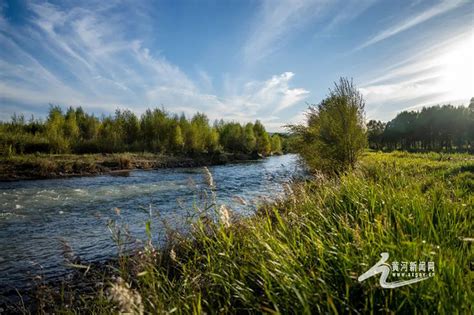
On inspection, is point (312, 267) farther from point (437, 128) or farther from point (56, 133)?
point (437, 128)

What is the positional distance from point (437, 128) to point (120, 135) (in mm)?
68472

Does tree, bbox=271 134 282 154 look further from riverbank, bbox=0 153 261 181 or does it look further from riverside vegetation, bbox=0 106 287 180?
riverbank, bbox=0 153 261 181

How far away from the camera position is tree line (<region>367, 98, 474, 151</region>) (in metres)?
56.2

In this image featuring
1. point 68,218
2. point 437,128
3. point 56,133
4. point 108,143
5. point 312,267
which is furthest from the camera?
point 437,128

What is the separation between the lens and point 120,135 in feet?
145

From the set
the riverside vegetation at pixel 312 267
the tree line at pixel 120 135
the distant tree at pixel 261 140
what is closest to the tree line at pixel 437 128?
the distant tree at pixel 261 140

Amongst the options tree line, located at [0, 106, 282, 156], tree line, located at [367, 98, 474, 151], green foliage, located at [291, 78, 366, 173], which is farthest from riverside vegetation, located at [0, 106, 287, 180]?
tree line, located at [367, 98, 474, 151]

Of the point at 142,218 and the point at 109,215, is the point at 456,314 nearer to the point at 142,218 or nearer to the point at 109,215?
the point at 142,218

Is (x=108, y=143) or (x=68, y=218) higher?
(x=108, y=143)

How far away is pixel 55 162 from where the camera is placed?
23.6m

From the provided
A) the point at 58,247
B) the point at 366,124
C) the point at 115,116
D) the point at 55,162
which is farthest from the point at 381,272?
the point at 115,116

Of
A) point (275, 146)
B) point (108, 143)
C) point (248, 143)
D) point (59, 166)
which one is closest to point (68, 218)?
point (59, 166)

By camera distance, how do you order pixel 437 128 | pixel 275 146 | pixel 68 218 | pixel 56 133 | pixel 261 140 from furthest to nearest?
pixel 275 146, pixel 261 140, pixel 437 128, pixel 56 133, pixel 68 218

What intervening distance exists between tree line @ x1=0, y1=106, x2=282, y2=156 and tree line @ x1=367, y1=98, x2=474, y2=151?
3158 cm
